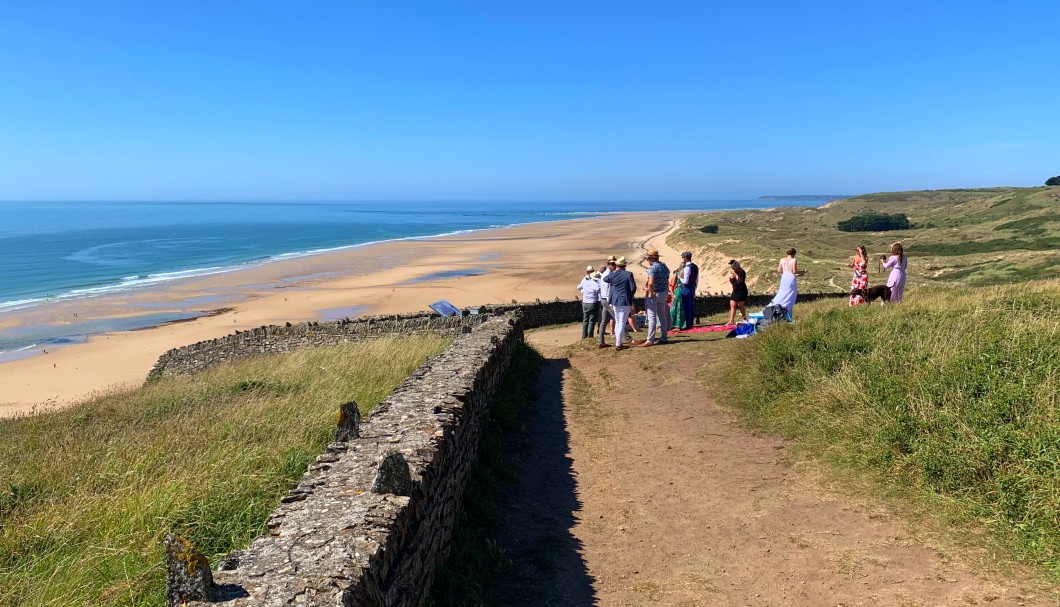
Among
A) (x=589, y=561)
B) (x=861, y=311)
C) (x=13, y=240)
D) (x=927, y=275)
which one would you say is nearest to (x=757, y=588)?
(x=589, y=561)

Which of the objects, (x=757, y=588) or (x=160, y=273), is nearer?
(x=757, y=588)

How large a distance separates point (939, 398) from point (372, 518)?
542 centimetres

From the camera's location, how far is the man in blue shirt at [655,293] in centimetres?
1115

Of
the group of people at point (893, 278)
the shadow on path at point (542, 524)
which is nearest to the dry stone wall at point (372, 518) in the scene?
the shadow on path at point (542, 524)

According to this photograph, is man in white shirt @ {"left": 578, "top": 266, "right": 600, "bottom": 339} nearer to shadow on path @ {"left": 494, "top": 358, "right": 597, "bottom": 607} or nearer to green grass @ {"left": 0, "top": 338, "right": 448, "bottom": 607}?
shadow on path @ {"left": 494, "top": 358, "right": 597, "bottom": 607}

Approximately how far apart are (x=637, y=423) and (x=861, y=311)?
4.09m

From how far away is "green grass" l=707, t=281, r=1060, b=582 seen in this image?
466 cm

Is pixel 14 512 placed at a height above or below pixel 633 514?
above

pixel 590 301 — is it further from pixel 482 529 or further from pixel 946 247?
pixel 946 247

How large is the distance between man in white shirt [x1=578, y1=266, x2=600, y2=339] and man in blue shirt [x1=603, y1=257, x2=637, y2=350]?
1294 millimetres

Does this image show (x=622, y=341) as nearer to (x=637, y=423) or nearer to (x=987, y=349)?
(x=637, y=423)

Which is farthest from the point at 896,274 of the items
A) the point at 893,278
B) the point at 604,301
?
the point at 604,301

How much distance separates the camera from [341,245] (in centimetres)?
6819

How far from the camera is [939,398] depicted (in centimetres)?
588
